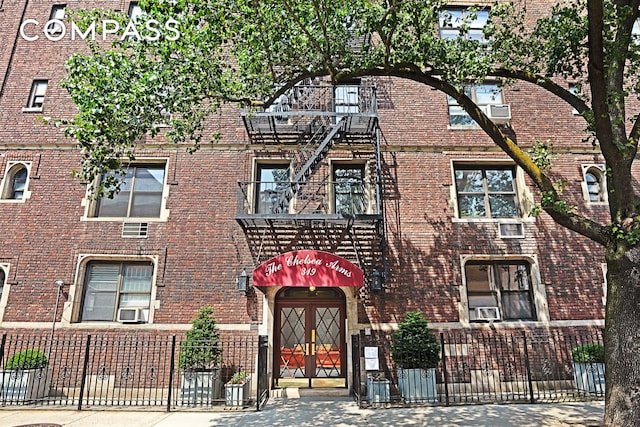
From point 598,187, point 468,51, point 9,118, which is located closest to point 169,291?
point 9,118

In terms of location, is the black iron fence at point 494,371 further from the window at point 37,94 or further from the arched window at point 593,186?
the window at point 37,94

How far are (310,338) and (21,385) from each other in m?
7.20

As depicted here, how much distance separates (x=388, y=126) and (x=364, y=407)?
27.4 feet

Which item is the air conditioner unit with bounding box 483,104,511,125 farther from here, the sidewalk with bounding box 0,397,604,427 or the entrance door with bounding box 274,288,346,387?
the sidewalk with bounding box 0,397,604,427

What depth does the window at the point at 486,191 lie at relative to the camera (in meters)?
12.4

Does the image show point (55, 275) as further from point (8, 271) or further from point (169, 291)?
point (169, 291)

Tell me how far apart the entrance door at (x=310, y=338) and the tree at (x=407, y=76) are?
5785mm

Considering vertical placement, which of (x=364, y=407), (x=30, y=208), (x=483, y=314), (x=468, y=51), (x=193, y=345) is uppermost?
(x=468, y=51)

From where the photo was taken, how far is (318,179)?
40.3 ft

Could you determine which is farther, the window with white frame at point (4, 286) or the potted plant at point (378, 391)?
the window with white frame at point (4, 286)

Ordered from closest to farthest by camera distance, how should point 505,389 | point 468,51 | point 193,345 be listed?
1. point 468,51
2. point 193,345
3. point 505,389

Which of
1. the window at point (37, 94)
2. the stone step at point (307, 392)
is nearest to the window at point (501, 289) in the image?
the stone step at point (307, 392)

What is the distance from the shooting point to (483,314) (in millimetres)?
11328

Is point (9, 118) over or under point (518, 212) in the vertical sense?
over
